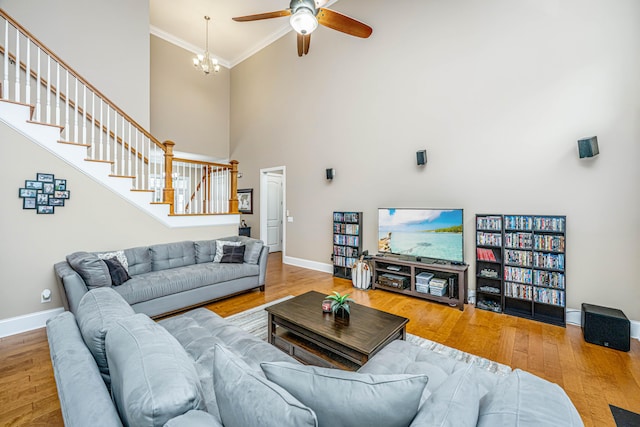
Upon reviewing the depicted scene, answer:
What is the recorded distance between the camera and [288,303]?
8.79 ft

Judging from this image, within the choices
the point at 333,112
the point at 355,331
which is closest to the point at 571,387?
the point at 355,331

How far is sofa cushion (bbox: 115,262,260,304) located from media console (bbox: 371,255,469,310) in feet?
6.35

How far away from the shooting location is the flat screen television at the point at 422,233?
12.4 ft

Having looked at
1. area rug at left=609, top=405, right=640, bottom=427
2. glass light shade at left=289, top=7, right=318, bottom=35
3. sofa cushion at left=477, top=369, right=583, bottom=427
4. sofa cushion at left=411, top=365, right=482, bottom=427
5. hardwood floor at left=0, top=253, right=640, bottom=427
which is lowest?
area rug at left=609, top=405, right=640, bottom=427

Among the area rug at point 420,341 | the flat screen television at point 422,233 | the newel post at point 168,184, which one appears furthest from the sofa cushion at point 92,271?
the flat screen television at point 422,233

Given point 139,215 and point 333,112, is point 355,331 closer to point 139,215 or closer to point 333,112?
point 139,215

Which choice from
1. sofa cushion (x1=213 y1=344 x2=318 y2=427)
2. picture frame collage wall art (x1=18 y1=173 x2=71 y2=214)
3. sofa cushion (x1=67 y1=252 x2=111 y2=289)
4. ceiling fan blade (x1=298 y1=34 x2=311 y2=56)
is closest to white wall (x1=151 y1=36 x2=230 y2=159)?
picture frame collage wall art (x1=18 y1=173 x2=71 y2=214)

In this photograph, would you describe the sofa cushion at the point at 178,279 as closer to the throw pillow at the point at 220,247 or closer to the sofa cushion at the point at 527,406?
the throw pillow at the point at 220,247

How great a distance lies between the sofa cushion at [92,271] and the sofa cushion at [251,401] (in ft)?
8.63

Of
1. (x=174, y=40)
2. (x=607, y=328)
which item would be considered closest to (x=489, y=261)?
(x=607, y=328)

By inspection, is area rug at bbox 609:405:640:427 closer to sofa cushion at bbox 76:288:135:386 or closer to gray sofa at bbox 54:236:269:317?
sofa cushion at bbox 76:288:135:386

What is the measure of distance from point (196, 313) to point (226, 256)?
70.2 inches

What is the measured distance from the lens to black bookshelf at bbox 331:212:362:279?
4859mm

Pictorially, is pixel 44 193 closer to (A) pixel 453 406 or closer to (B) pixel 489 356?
(A) pixel 453 406
